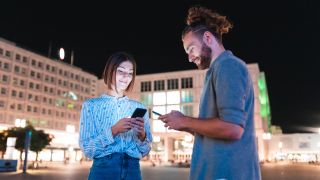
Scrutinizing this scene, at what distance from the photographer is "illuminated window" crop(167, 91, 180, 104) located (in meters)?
95.2

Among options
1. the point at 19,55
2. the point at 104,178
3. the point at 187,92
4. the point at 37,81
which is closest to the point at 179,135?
the point at 187,92

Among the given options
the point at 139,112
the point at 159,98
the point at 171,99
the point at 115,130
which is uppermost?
the point at 159,98

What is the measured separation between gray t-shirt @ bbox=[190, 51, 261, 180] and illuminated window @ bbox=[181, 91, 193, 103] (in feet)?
300

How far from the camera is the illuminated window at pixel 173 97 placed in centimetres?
9519

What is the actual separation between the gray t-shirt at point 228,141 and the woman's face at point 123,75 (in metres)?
1.27

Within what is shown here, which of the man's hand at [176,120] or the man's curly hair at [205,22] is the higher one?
the man's curly hair at [205,22]

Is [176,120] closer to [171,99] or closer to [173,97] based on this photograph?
[173,97]

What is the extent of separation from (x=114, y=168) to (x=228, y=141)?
1184 mm

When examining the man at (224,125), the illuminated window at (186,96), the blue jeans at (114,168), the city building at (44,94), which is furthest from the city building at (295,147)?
the man at (224,125)

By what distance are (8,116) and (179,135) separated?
44.4 meters

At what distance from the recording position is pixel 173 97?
96.0 metres

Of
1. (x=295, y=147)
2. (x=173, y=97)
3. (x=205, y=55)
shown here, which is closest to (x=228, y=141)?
(x=205, y=55)

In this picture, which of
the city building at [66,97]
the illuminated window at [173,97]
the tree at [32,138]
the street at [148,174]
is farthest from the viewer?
the illuminated window at [173,97]

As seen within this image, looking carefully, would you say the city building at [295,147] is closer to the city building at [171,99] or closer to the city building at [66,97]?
the city building at [66,97]
